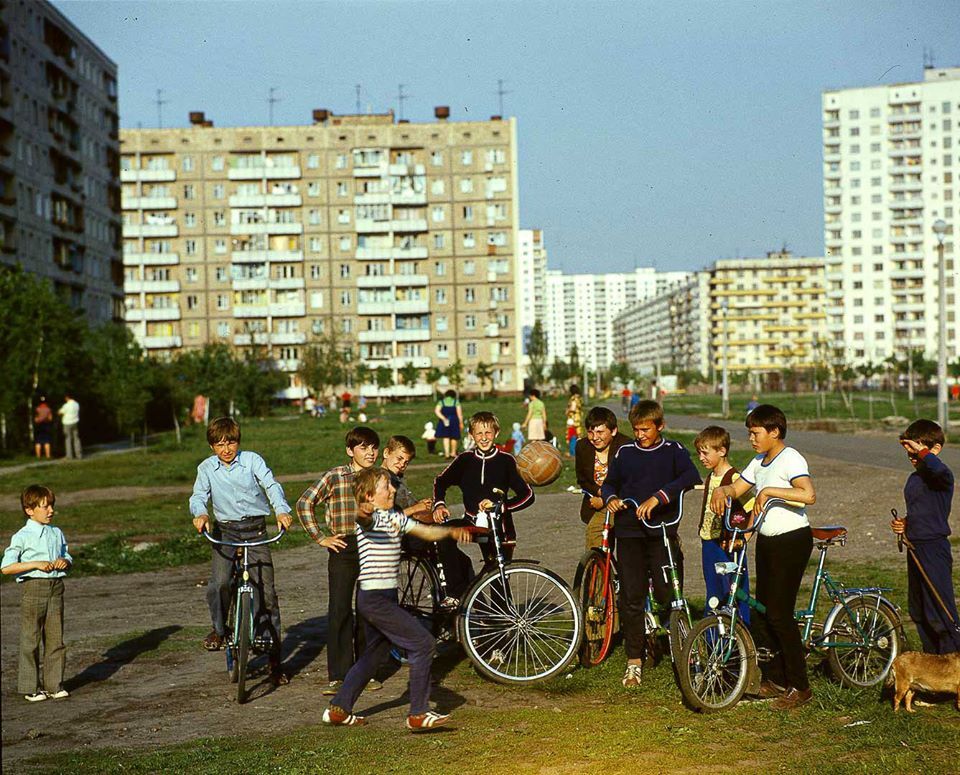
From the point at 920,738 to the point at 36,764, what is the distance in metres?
4.70

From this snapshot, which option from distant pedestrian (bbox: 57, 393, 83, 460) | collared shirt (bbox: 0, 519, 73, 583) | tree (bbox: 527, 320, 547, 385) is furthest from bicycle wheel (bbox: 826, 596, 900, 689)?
tree (bbox: 527, 320, 547, 385)

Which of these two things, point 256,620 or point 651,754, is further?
point 256,620

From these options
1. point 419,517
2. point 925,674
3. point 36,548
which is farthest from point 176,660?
point 925,674

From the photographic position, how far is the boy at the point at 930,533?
7348 millimetres

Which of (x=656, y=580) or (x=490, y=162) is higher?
(x=490, y=162)

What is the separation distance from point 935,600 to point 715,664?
1376 millimetres

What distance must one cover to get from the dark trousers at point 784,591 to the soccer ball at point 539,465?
2.24 m

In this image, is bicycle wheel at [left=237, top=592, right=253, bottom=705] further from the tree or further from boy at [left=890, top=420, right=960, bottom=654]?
the tree

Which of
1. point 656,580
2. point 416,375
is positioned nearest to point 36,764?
point 656,580

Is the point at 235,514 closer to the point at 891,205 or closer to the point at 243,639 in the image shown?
the point at 243,639

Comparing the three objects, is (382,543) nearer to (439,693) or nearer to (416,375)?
(439,693)

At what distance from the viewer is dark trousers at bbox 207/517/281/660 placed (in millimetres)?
8656

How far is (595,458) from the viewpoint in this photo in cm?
912

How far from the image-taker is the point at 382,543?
7.31m
